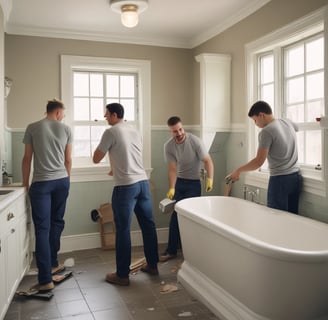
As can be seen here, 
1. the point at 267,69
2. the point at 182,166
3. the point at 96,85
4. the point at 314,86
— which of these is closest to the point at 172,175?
the point at 182,166

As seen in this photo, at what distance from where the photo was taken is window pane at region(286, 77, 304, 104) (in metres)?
3.58

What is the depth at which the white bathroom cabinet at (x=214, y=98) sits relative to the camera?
449 cm

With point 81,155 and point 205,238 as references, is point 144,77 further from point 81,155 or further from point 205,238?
A: point 205,238

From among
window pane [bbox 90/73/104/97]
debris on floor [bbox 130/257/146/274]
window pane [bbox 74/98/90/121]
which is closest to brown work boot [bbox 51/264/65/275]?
debris on floor [bbox 130/257/146/274]

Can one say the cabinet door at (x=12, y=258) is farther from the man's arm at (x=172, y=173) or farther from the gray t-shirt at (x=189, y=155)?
the gray t-shirt at (x=189, y=155)

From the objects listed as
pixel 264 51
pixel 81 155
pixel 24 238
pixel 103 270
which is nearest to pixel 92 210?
pixel 81 155

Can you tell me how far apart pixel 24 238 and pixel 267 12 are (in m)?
2.99

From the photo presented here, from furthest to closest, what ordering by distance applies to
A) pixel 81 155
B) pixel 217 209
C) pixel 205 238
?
pixel 81 155
pixel 217 209
pixel 205 238

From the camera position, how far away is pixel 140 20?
431cm

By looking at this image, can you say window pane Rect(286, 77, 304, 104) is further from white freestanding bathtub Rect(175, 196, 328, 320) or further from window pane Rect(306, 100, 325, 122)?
white freestanding bathtub Rect(175, 196, 328, 320)

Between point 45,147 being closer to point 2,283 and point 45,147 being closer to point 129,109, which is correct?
point 2,283

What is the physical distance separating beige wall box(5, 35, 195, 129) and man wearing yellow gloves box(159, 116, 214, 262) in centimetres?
91

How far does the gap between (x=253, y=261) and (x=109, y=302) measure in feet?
4.47

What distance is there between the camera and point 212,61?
14.6 feet
